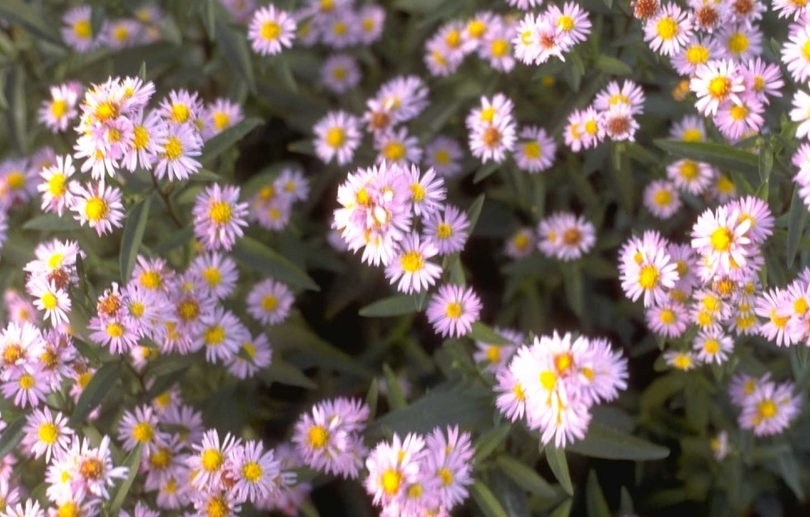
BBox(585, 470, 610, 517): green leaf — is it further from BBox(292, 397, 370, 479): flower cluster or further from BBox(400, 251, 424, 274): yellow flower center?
BBox(400, 251, 424, 274): yellow flower center

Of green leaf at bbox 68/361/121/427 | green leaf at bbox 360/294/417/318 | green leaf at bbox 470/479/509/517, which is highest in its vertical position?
green leaf at bbox 360/294/417/318

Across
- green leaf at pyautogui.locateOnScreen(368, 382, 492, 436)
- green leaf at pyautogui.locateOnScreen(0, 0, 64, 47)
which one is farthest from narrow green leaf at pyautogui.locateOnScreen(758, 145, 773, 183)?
green leaf at pyautogui.locateOnScreen(0, 0, 64, 47)

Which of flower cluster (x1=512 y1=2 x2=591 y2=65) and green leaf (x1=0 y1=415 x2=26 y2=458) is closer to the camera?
green leaf (x1=0 y1=415 x2=26 y2=458)

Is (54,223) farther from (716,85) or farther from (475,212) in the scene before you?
(716,85)

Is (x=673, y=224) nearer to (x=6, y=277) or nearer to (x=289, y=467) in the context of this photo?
(x=289, y=467)

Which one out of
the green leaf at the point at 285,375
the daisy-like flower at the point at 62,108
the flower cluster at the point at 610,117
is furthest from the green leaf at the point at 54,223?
the flower cluster at the point at 610,117

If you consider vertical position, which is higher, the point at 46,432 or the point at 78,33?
the point at 78,33

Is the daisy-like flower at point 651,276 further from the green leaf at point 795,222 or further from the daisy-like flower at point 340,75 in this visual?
the daisy-like flower at point 340,75

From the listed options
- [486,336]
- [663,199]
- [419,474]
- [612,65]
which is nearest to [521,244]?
[663,199]
